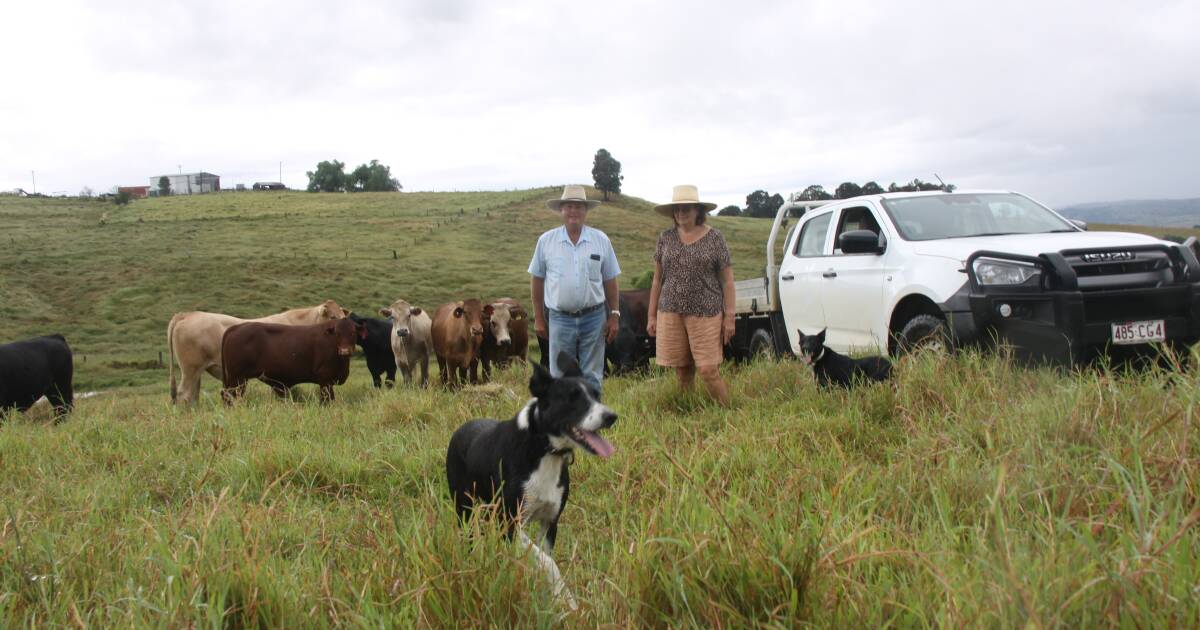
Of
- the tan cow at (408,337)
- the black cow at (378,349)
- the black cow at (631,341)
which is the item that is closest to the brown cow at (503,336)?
the tan cow at (408,337)

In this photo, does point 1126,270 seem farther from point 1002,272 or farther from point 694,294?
point 694,294

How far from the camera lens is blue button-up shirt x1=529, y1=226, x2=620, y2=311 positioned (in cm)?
708

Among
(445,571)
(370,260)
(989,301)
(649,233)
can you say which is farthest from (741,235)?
(445,571)

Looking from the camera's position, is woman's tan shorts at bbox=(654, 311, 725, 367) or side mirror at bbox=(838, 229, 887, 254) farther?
side mirror at bbox=(838, 229, 887, 254)

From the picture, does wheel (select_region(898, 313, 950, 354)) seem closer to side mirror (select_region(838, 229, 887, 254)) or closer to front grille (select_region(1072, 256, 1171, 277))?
side mirror (select_region(838, 229, 887, 254))

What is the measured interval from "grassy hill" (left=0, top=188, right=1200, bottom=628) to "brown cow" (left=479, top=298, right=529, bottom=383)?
2983 mm

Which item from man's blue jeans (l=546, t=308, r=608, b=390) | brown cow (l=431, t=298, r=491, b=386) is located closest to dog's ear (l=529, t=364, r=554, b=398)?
man's blue jeans (l=546, t=308, r=608, b=390)

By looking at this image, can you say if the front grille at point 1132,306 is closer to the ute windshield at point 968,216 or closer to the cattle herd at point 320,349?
the ute windshield at point 968,216

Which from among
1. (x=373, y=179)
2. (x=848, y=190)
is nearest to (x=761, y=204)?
(x=373, y=179)

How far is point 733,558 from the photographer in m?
2.65

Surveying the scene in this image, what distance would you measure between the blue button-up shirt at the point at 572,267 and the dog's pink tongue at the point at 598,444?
3.58m

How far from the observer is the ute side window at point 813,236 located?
8891 millimetres

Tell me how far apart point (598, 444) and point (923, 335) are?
433cm

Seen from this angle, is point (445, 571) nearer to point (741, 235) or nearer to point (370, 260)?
point (370, 260)
